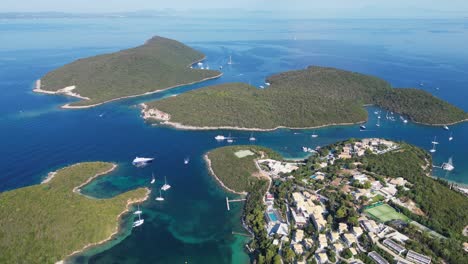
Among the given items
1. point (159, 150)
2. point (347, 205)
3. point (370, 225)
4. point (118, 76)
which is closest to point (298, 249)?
point (370, 225)

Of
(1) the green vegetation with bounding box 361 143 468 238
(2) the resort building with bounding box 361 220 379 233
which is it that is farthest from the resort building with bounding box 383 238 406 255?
(1) the green vegetation with bounding box 361 143 468 238

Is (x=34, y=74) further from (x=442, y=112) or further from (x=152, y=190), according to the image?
(x=442, y=112)

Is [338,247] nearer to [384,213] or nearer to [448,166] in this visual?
[384,213]

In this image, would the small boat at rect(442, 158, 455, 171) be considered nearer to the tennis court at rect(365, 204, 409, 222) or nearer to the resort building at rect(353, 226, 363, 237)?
the tennis court at rect(365, 204, 409, 222)

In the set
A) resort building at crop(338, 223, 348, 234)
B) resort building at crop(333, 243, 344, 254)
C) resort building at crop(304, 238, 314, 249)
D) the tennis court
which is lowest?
resort building at crop(304, 238, 314, 249)

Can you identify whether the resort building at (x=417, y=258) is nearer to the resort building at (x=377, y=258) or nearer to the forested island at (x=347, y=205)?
the forested island at (x=347, y=205)

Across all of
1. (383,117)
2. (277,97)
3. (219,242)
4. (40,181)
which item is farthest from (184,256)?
(383,117)
